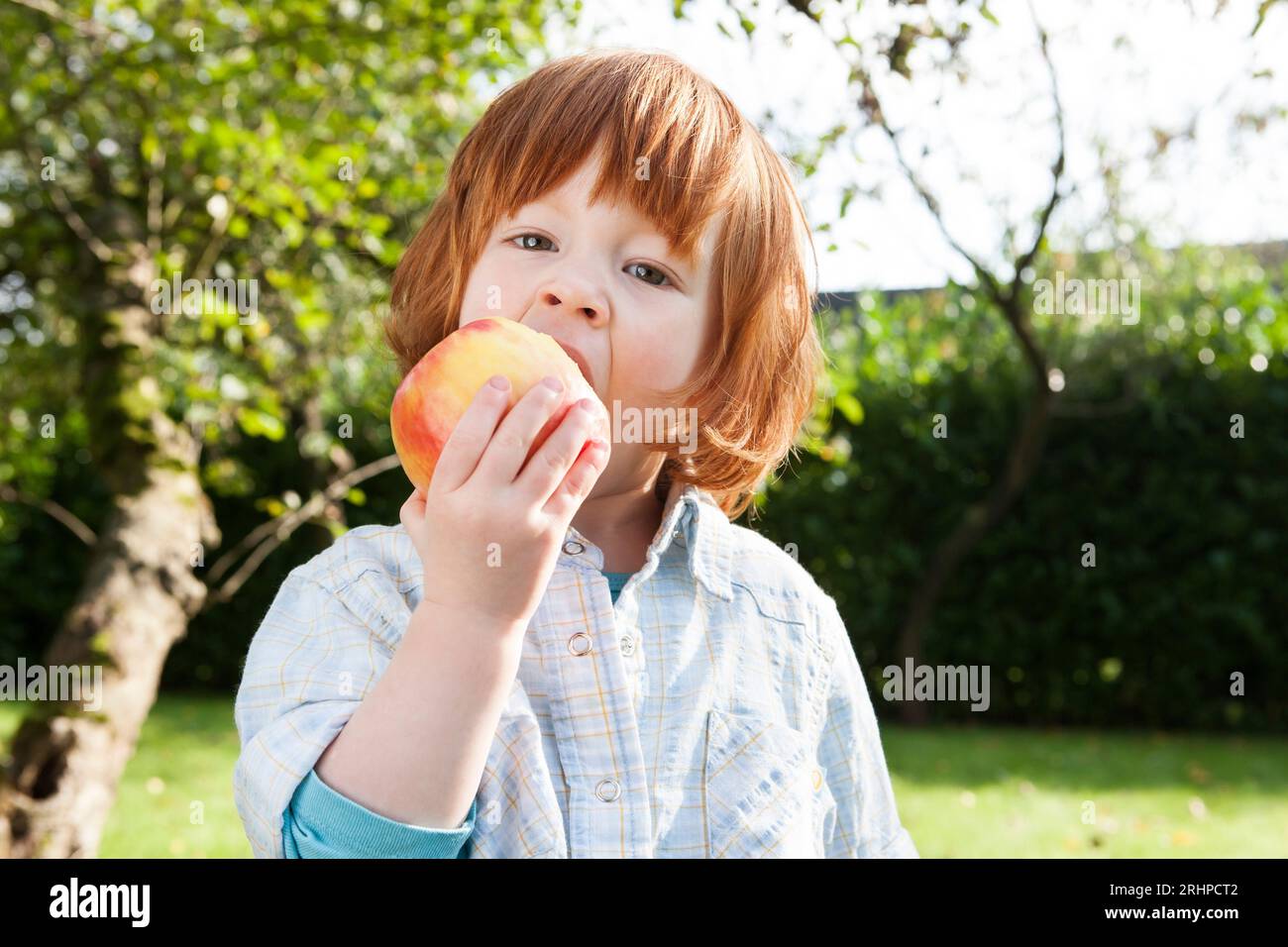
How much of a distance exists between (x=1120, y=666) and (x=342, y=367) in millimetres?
5415

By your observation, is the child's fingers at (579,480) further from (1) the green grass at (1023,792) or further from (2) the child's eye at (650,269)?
(1) the green grass at (1023,792)

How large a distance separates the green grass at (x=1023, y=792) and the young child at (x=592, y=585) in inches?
149

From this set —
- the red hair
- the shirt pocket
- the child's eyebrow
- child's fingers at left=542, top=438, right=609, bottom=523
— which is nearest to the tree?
the red hair

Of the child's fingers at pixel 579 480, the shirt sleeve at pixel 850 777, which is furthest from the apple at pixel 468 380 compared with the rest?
the shirt sleeve at pixel 850 777

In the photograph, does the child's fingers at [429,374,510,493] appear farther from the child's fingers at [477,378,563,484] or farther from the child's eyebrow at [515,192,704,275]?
the child's eyebrow at [515,192,704,275]

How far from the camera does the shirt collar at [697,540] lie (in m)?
1.61

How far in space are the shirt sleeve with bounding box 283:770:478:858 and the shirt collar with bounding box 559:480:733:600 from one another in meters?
0.50

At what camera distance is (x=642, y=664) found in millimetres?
1504

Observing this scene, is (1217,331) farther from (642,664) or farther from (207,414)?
(642,664)

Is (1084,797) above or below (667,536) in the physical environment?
below

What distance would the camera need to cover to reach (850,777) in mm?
1694

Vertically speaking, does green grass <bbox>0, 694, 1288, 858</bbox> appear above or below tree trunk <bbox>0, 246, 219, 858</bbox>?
below

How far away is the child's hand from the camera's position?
117cm
